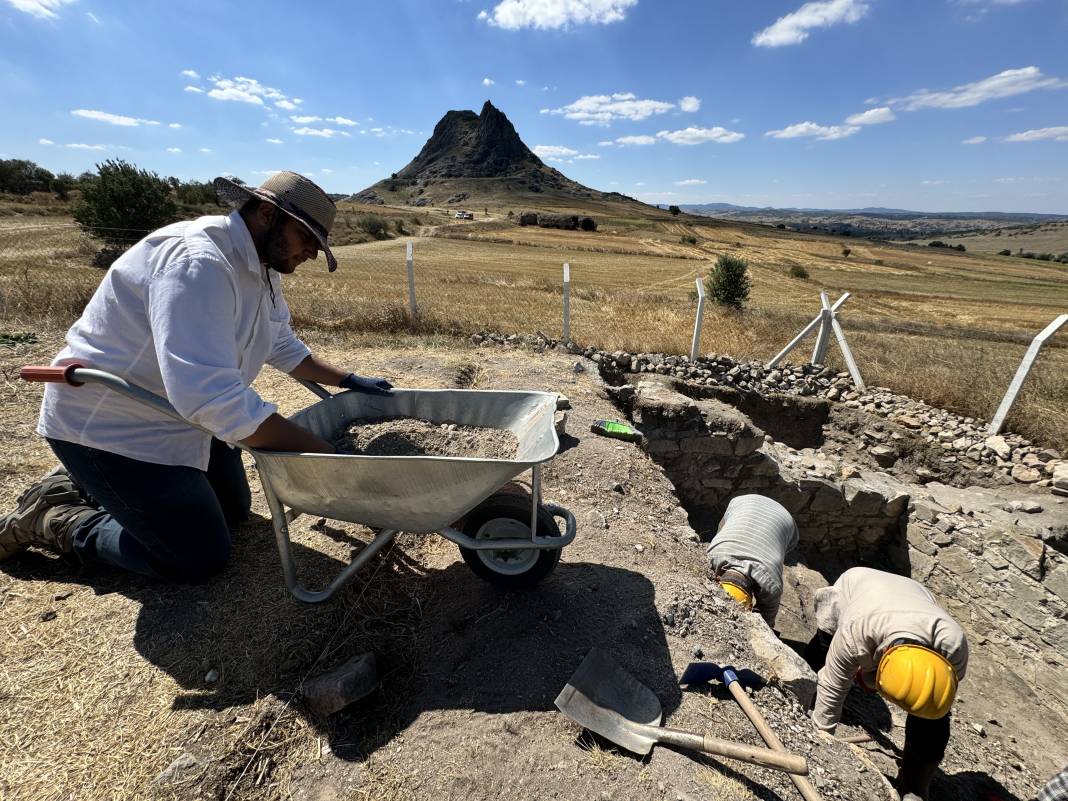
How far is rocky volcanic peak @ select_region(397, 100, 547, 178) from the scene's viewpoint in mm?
130000

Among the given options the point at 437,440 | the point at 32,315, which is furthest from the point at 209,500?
the point at 32,315

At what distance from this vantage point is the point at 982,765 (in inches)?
146

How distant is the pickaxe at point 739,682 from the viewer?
2049 mm

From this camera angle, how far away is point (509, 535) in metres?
2.60

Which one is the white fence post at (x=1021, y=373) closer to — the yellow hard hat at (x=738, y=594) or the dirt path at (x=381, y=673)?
the dirt path at (x=381, y=673)

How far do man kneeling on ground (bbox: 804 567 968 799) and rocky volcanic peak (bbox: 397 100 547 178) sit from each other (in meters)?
135

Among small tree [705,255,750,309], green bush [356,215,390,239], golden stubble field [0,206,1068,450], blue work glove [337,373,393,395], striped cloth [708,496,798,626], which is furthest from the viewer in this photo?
green bush [356,215,390,239]

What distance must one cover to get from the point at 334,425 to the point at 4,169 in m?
46.4

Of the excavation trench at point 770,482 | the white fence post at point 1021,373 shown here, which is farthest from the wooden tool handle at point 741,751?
the white fence post at point 1021,373

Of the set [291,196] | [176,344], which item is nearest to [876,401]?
[291,196]

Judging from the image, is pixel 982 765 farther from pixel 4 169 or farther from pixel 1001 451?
pixel 4 169

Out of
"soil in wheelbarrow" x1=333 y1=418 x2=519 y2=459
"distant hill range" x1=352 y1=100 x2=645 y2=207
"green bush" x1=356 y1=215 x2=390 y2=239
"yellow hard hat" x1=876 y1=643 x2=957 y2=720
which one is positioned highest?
"distant hill range" x1=352 y1=100 x2=645 y2=207

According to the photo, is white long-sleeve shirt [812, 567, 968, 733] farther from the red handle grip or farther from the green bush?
the green bush

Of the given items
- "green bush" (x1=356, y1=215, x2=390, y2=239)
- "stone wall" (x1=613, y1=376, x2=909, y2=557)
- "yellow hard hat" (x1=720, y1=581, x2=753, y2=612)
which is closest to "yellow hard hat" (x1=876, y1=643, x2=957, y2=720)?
"yellow hard hat" (x1=720, y1=581, x2=753, y2=612)
